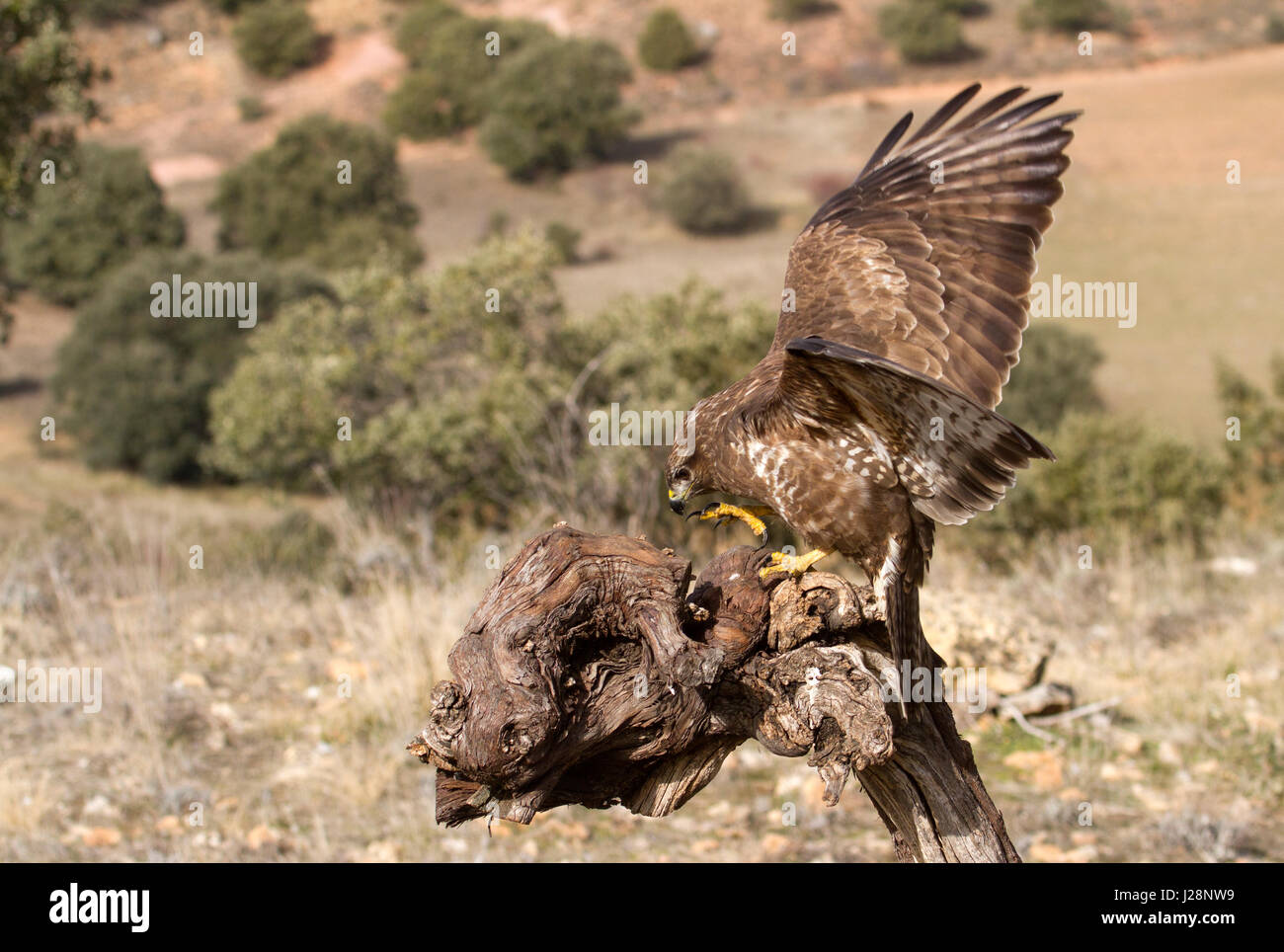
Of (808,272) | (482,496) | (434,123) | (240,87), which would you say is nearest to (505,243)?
(482,496)

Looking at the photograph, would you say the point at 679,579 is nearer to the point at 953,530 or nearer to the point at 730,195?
the point at 953,530

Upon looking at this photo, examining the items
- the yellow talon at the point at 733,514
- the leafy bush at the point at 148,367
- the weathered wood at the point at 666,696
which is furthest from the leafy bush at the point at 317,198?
the weathered wood at the point at 666,696

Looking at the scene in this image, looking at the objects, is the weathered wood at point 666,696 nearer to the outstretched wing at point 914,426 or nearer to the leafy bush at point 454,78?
the outstretched wing at point 914,426

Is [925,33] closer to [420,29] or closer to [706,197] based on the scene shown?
[706,197]

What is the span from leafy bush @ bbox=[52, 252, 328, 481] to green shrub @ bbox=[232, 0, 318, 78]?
28.8m

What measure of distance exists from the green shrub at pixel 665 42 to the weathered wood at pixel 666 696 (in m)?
45.2

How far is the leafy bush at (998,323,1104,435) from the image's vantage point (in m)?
18.4

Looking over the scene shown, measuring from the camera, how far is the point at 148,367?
66.8 feet

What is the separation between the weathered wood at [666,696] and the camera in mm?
3008

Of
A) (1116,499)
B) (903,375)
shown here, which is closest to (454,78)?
(1116,499)

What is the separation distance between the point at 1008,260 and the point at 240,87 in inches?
1948

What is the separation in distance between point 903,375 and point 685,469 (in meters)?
0.90
